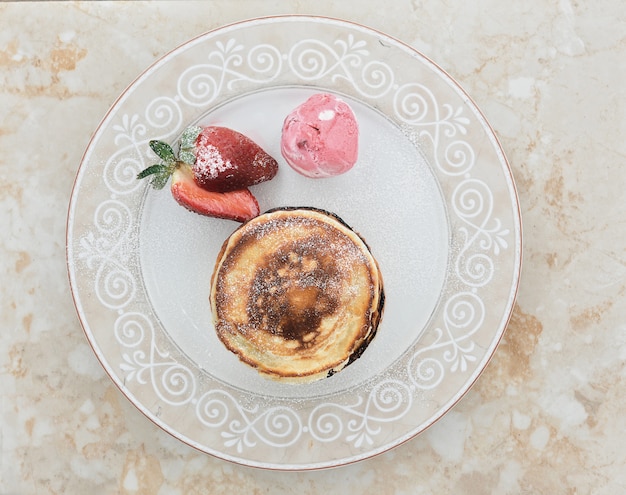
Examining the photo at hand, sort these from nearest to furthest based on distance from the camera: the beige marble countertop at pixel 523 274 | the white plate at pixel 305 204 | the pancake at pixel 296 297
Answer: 1. the pancake at pixel 296 297
2. the white plate at pixel 305 204
3. the beige marble countertop at pixel 523 274

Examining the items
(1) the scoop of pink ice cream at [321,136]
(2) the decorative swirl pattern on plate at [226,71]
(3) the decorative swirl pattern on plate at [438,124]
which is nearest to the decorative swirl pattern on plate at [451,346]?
(3) the decorative swirl pattern on plate at [438,124]

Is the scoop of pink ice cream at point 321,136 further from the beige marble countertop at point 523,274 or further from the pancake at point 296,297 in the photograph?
the beige marble countertop at point 523,274

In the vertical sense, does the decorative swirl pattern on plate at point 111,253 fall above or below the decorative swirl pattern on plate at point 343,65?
below

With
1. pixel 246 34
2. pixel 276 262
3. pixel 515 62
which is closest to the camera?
pixel 276 262

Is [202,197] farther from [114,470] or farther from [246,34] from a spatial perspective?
[114,470]

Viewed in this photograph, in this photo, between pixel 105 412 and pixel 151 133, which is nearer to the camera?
pixel 151 133

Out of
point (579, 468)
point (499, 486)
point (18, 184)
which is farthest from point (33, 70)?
point (579, 468)

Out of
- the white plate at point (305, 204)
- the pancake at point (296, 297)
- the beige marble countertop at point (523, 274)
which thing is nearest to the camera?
the pancake at point (296, 297)

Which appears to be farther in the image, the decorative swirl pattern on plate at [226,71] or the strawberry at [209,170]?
the decorative swirl pattern on plate at [226,71]
